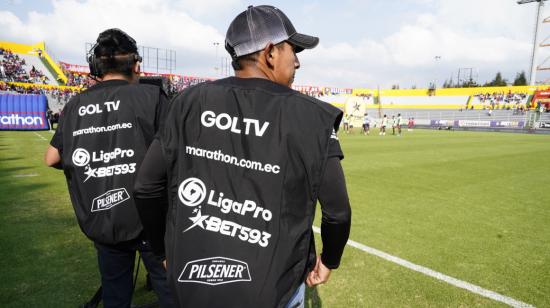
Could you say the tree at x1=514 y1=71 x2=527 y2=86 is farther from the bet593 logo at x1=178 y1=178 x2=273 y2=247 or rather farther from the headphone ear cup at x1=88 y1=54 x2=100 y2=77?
the bet593 logo at x1=178 y1=178 x2=273 y2=247

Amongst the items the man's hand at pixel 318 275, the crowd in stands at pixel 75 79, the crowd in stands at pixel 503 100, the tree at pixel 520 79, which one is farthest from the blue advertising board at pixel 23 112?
the tree at pixel 520 79

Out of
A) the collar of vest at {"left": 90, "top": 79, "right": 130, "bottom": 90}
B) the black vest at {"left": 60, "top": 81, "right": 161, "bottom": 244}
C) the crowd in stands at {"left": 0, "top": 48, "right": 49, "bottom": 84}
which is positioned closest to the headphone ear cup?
the collar of vest at {"left": 90, "top": 79, "right": 130, "bottom": 90}

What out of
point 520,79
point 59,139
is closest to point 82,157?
point 59,139

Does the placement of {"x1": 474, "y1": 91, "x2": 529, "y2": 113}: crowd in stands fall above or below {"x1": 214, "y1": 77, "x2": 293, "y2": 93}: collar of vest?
above

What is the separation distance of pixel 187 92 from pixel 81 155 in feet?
3.35

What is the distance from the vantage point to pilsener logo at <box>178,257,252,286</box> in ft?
4.38

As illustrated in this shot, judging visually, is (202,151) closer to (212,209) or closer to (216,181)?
(216,181)

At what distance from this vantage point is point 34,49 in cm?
5122

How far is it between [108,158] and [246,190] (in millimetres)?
1129

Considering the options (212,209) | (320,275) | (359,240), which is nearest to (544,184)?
(359,240)

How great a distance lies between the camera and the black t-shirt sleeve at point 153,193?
150 cm

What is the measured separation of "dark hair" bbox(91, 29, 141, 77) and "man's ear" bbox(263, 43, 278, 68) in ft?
4.01

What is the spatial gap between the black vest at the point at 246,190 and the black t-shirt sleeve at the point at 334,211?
4 centimetres

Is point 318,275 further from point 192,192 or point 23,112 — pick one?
point 23,112
